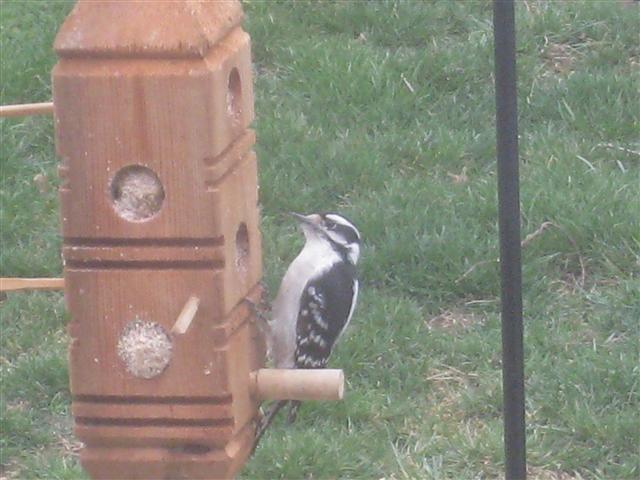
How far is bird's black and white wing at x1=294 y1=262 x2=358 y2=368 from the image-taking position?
3646 millimetres

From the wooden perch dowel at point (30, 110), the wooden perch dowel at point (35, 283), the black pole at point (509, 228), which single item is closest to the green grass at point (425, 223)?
the black pole at point (509, 228)

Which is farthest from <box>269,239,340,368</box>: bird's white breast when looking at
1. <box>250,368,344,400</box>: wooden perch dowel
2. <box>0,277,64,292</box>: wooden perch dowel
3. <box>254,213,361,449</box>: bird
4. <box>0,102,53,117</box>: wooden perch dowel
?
<box>0,102,53,117</box>: wooden perch dowel

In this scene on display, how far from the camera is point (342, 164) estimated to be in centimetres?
552

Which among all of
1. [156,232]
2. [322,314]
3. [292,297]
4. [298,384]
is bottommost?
[322,314]

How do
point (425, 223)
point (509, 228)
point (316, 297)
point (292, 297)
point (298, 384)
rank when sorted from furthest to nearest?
point (425, 223)
point (316, 297)
point (292, 297)
point (509, 228)
point (298, 384)

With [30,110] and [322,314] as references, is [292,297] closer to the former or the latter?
[322,314]

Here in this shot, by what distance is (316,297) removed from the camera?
371 cm

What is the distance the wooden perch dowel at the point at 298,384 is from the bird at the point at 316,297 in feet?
2.02

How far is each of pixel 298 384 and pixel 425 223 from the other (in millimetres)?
2562

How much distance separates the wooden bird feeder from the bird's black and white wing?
0.99m

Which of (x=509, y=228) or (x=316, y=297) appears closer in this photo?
(x=509, y=228)

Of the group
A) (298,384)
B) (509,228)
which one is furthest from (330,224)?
(298,384)

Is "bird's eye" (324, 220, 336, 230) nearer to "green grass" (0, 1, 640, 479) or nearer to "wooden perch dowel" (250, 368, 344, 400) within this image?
"green grass" (0, 1, 640, 479)

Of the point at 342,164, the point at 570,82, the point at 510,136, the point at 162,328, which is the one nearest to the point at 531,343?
the point at 342,164
